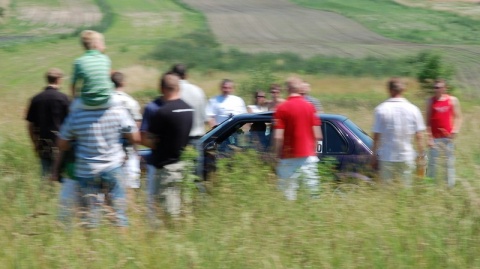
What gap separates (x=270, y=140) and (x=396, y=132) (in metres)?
1.77

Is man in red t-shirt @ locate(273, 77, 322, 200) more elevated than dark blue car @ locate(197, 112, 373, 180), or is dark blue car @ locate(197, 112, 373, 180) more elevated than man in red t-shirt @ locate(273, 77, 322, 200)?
man in red t-shirt @ locate(273, 77, 322, 200)

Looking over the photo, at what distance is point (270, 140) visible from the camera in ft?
33.7

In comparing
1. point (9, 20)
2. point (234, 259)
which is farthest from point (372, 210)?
point (9, 20)

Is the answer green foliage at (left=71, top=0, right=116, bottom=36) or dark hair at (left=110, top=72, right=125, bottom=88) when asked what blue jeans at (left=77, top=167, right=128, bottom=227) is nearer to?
dark hair at (left=110, top=72, right=125, bottom=88)

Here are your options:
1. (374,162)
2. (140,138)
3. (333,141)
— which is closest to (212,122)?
(333,141)

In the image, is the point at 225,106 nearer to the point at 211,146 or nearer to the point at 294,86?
the point at 211,146

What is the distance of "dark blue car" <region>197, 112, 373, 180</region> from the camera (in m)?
9.73

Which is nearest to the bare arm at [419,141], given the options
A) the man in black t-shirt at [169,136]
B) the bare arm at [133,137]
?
the man in black t-shirt at [169,136]

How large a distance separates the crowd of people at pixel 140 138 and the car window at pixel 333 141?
0.90 metres

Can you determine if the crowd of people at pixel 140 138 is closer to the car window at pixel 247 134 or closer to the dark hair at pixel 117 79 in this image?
the dark hair at pixel 117 79

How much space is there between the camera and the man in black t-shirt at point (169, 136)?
735cm

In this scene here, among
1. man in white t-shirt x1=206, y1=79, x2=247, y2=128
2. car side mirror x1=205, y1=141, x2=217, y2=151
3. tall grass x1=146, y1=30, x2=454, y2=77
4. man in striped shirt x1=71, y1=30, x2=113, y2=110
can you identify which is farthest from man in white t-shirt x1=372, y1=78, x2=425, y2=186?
tall grass x1=146, y1=30, x2=454, y2=77

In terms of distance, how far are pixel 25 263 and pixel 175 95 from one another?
7.51 ft

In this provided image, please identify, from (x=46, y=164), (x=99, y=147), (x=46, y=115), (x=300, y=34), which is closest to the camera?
(x=99, y=147)
